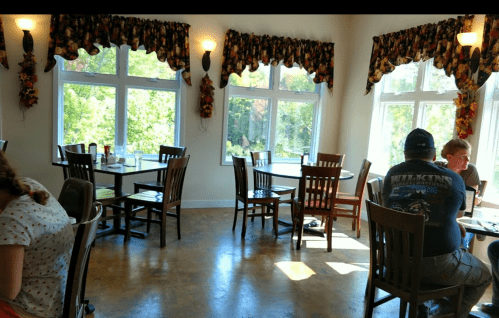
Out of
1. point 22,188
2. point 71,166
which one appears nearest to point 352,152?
point 71,166

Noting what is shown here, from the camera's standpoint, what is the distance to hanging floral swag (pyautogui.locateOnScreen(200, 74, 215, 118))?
5207mm

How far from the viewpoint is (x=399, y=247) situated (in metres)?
2.06

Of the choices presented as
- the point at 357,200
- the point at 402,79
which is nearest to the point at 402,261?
the point at 357,200

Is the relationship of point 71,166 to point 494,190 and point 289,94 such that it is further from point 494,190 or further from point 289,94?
point 494,190

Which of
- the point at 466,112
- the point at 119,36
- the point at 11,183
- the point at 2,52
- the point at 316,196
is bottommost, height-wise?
the point at 316,196

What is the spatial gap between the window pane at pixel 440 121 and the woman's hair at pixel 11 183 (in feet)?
13.8

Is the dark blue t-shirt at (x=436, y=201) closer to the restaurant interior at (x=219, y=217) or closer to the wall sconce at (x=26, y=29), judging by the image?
the restaurant interior at (x=219, y=217)

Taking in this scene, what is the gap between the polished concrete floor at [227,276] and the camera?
2713 mm

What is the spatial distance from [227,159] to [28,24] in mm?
2929

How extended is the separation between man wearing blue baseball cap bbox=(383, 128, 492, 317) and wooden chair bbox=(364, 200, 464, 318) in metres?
0.08

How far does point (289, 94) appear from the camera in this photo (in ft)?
19.0

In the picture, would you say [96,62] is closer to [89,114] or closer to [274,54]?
[89,114]

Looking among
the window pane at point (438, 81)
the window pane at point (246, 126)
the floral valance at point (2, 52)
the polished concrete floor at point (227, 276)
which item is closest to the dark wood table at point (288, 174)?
the polished concrete floor at point (227, 276)

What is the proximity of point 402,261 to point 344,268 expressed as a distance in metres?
1.56
